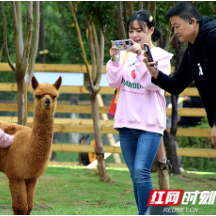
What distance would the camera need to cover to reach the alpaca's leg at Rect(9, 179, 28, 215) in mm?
3801

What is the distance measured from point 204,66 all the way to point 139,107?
0.68 meters

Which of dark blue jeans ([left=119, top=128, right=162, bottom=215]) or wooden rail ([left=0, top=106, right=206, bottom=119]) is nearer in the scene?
dark blue jeans ([left=119, top=128, right=162, bottom=215])

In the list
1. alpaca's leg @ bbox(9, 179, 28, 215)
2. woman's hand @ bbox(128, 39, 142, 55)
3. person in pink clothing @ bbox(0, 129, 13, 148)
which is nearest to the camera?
woman's hand @ bbox(128, 39, 142, 55)

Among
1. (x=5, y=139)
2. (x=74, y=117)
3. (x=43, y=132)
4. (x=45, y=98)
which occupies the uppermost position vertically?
(x=45, y=98)

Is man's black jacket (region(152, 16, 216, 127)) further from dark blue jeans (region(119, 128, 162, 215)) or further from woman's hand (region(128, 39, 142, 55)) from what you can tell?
dark blue jeans (region(119, 128, 162, 215))

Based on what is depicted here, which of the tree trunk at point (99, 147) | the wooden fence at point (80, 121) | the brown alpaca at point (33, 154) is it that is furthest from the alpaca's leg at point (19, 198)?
the wooden fence at point (80, 121)

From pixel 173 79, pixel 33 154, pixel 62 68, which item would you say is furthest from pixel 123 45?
pixel 62 68

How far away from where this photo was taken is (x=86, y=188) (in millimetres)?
6148

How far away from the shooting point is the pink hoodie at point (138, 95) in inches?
128

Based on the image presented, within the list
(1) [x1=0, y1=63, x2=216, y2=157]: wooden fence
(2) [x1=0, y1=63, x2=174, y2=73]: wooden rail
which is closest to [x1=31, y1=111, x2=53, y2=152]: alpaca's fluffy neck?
(1) [x1=0, y1=63, x2=216, y2=157]: wooden fence

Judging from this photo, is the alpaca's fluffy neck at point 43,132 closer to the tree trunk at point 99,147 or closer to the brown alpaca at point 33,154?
the brown alpaca at point 33,154

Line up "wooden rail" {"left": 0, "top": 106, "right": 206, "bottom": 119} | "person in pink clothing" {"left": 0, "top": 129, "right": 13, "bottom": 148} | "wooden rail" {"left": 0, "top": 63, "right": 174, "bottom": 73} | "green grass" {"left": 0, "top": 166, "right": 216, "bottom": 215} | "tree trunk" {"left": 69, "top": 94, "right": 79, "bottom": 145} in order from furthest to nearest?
"tree trunk" {"left": 69, "top": 94, "right": 79, "bottom": 145}, "wooden rail" {"left": 0, "top": 63, "right": 174, "bottom": 73}, "wooden rail" {"left": 0, "top": 106, "right": 206, "bottom": 119}, "green grass" {"left": 0, "top": 166, "right": 216, "bottom": 215}, "person in pink clothing" {"left": 0, "top": 129, "right": 13, "bottom": 148}

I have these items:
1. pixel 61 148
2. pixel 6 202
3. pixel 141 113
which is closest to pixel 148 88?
pixel 141 113

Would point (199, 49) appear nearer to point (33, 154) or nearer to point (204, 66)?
point (204, 66)
